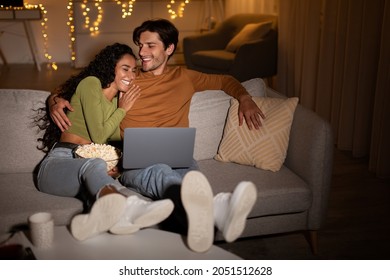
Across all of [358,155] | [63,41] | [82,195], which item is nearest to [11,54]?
[63,41]

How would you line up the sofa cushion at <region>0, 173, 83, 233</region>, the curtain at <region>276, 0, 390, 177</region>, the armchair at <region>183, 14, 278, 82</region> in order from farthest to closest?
the armchair at <region>183, 14, 278, 82</region>
the curtain at <region>276, 0, 390, 177</region>
the sofa cushion at <region>0, 173, 83, 233</region>

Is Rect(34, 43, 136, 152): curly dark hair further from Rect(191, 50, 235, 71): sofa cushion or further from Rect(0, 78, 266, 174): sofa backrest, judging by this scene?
Rect(191, 50, 235, 71): sofa cushion

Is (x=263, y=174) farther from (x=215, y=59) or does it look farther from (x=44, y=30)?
(x=44, y=30)

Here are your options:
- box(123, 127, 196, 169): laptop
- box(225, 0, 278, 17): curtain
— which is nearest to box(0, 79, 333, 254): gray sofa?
box(123, 127, 196, 169): laptop

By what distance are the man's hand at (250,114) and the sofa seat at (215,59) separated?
264cm

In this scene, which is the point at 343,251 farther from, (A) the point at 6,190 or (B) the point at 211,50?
(B) the point at 211,50

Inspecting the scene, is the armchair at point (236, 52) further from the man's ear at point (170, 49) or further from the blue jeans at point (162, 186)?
the blue jeans at point (162, 186)

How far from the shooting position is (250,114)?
99.0 inches

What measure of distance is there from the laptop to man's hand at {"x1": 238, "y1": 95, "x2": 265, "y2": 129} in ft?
1.47

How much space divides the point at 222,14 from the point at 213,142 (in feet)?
15.9

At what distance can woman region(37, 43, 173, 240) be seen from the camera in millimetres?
1752

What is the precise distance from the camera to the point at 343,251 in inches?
96.1

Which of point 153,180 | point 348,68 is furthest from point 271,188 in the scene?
point 348,68

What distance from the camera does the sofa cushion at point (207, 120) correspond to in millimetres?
2639
